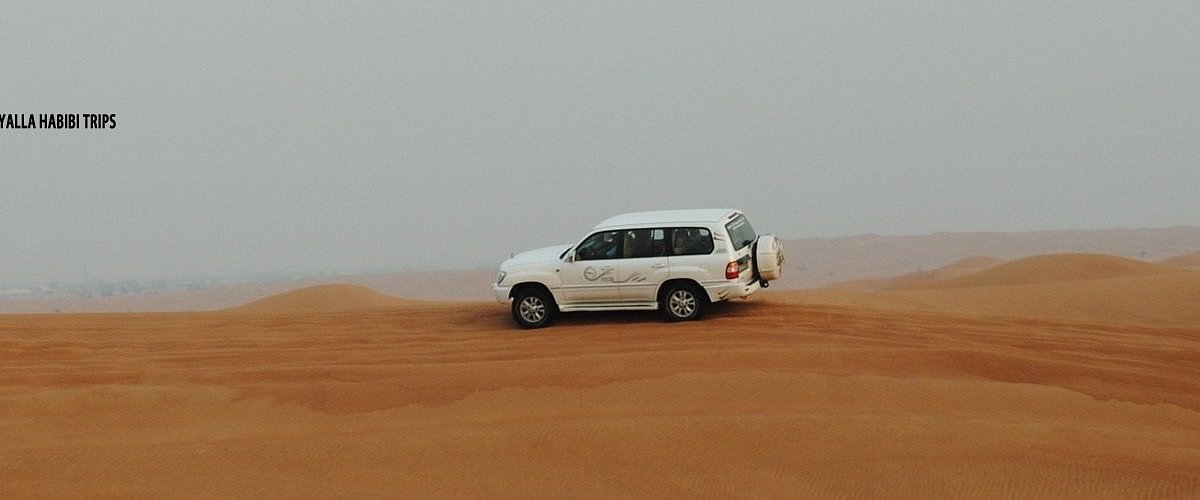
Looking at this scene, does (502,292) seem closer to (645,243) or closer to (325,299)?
(645,243)

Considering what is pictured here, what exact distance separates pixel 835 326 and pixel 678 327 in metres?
2.03

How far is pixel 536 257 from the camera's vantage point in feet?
46.9

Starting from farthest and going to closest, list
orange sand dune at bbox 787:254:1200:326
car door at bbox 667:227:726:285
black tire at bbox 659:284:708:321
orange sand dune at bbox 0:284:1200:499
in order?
orange sand dune at bbox 787:254:1200:326 → black tire at bbox 659:284:708:321 → car door at bbox 667:227:726:285 → orange sand dune at bbox 0:284:1200:499

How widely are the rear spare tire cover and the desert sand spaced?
2.09 ft

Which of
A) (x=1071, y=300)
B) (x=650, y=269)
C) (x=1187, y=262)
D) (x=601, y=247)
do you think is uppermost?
(x=601, y=247)

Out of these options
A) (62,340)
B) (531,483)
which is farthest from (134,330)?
(531,483)

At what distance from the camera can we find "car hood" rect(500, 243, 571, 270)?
14.1 metres

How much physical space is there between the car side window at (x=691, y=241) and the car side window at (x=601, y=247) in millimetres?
770

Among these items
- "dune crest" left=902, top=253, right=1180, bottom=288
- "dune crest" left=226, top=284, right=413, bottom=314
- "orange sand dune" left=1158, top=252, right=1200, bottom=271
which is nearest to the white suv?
"dune crest" left=226, top=284, right=413, bottom=314

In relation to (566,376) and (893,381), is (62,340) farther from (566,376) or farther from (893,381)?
(893,381)

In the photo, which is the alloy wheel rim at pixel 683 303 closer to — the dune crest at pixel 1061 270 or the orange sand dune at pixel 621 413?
the orange sand dune at pixel 621 413

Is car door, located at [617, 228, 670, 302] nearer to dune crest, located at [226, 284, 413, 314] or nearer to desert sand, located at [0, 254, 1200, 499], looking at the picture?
desert sand, located at [0, 254, 1200, 499]

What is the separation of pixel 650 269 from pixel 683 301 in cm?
61

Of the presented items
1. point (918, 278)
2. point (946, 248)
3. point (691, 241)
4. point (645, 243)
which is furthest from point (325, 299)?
point (946, 248)
